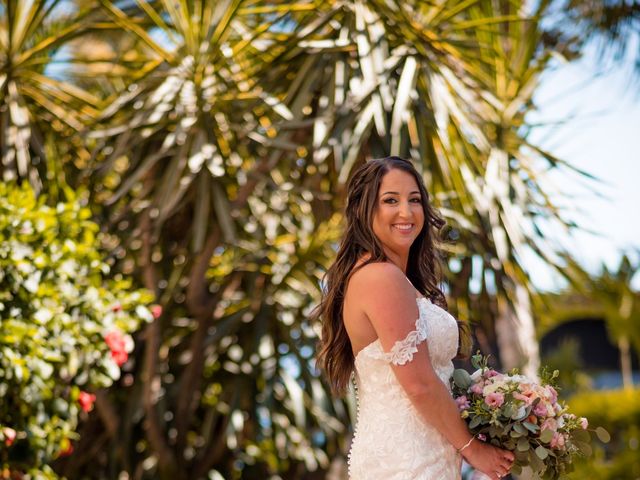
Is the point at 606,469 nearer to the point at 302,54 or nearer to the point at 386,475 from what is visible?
the point at 302,54

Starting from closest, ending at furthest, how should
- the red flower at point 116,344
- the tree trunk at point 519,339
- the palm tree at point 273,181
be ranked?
the red flower at point 116,344 → the palm tree at point 273,181 → the tree trunk at point 519,339

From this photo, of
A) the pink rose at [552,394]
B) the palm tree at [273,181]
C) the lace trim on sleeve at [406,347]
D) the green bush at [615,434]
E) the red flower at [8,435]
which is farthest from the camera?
the green bush at [615,434]

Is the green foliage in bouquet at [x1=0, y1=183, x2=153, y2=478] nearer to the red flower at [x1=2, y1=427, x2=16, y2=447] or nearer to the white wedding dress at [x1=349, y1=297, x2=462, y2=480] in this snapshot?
the red flower at [x1=2, y1=427, x2=16, y2=447]

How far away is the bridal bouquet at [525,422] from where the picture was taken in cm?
229

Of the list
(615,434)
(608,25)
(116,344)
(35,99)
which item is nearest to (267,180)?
(116,344)

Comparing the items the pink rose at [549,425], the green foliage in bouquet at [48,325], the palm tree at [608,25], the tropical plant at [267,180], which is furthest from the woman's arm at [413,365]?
the palm tree at [608,25]

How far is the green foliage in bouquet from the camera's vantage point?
11.6 feet

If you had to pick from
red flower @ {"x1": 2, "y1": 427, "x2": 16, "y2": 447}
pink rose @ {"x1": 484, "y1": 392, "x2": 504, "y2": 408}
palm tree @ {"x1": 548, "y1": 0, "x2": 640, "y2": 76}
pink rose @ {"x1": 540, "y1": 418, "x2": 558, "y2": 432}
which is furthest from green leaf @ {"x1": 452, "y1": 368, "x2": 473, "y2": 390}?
palm tree @ {"x1": 548, "y1": 0, "x2": 640, "y2": 76}

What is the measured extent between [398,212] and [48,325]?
1.79 m

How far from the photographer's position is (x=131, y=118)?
4617 mm

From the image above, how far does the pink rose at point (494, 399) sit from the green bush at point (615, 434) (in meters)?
→ 5.69

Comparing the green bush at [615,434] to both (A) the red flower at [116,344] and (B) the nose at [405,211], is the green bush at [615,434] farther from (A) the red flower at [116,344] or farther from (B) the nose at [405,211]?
(B) the nose at [405,211]

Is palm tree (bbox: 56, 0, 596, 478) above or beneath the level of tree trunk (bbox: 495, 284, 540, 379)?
above

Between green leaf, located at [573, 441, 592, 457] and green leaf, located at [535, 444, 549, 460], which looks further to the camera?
green leaf, located at [573, 441, 592, 457]
